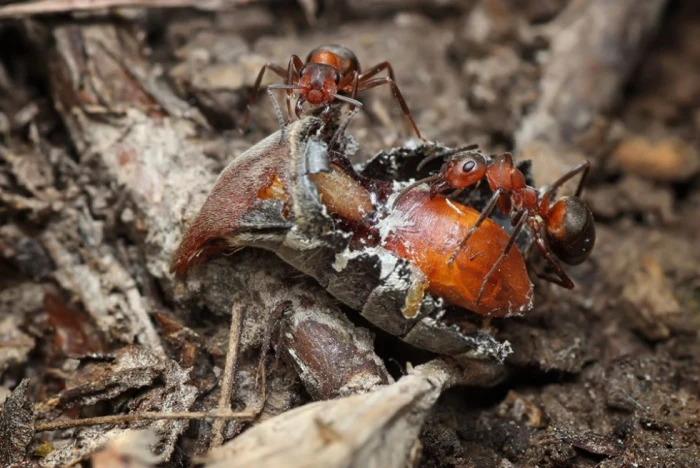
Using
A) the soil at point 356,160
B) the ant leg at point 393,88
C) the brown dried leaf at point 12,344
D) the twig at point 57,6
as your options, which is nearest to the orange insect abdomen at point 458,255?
the soil at point 356,160

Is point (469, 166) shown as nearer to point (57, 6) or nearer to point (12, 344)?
point (12, 344)

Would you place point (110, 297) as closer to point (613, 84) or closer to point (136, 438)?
point (136, 438)

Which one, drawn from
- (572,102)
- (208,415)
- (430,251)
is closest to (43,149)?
(208,415)

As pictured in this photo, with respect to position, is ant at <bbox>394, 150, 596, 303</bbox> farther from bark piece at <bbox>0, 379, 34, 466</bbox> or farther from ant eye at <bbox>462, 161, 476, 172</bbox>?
bark piece at <bbox>0, 379, 34, 466</bbox>

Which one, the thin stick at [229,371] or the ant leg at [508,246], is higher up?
the ant leg at [508,246]

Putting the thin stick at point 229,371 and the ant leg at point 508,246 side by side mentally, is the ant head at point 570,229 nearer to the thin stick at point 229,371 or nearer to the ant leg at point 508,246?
the ant leg at point 508,246
